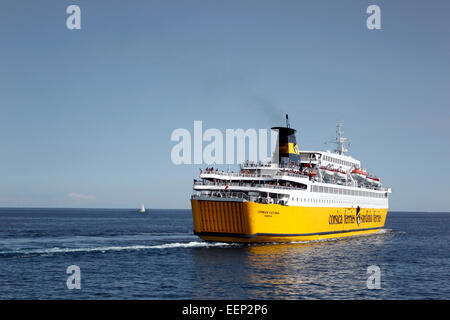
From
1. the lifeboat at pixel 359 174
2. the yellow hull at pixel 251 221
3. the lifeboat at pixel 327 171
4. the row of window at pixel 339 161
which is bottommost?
the yellow hull at pixel 251 221

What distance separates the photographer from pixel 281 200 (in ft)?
174

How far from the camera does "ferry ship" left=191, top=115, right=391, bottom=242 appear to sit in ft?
164

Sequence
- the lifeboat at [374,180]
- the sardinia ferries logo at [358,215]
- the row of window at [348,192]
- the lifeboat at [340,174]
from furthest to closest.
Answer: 1. the lifeboat at [374,180]
2. the sardinia ferries logo at [358,215]
3. the lifeboat at [340,174]
4. the row of window at [348,192]

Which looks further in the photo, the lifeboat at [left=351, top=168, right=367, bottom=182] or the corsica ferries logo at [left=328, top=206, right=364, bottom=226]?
the lifeboat at [left=351, top=168, right=367, bottom=182]

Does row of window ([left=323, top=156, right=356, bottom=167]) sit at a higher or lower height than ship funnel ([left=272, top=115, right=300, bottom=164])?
lower

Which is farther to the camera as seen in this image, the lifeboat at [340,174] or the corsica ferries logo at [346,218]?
the lifeboat at [340,174]

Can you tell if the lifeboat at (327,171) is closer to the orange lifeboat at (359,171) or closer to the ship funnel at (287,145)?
the ship funnel at (287,145)

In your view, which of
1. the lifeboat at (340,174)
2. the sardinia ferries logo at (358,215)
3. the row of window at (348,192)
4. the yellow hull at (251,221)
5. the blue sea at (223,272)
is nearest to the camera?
the blue sea at (223,272)

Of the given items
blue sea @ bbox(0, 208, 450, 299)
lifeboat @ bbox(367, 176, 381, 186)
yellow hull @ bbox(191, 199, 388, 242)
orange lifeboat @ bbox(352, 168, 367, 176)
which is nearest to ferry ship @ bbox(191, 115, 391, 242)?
yellow hull @ bbox(191, 199, 388, 242)

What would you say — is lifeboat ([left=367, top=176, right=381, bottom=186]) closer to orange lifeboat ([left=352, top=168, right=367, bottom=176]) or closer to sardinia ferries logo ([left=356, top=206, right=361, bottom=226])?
orange lifeboat ([left=352, top=168, right=367, bottom=176])

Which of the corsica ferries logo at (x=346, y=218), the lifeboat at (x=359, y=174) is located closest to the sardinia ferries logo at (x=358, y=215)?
the corsica ferries logo at (x=346, y=218)

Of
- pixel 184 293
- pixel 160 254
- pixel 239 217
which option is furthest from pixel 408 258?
pixel 184 293

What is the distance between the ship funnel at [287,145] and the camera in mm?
62969

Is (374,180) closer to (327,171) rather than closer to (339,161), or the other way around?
(339,161)
